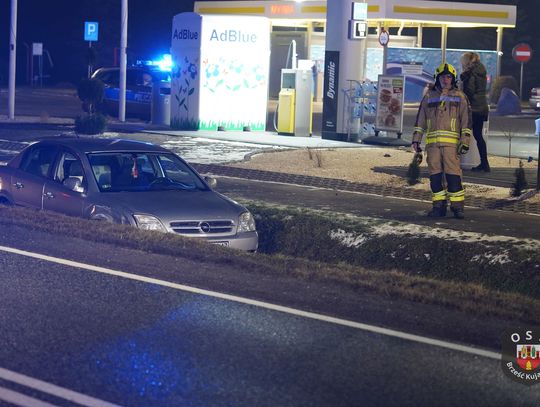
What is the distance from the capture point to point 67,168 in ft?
44.0

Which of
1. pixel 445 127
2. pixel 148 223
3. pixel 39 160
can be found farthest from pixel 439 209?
pixel 39 160

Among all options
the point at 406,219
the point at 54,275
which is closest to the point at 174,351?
the point at 54,275

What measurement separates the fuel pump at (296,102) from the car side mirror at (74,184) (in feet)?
45.9

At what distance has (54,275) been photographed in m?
9.81

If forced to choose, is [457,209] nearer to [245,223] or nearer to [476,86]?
[245,223]

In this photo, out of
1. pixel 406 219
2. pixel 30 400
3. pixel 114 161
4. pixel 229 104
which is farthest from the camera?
pixel 229 104

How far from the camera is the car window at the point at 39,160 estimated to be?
13.7 metres

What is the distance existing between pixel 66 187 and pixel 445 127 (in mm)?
4450

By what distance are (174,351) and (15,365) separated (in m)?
1.01

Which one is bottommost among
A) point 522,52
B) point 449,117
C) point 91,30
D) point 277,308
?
point 277,308

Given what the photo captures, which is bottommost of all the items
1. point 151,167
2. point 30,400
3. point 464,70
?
point 30,400

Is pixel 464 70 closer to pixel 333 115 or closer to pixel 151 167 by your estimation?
pixel 151 167

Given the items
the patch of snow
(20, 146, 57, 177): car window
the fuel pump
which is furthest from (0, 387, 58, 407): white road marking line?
the fuel pump

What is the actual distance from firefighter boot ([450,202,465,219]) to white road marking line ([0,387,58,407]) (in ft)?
28.0
